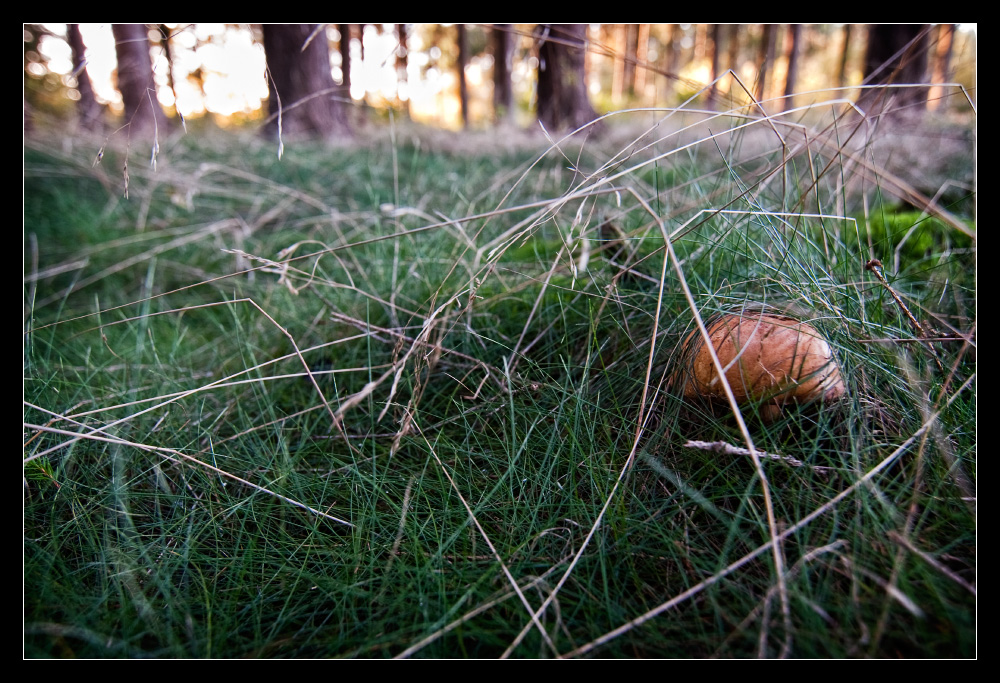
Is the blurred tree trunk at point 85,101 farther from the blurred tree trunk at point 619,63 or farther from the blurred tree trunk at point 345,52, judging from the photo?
the blurred tree trunk at point 619,63

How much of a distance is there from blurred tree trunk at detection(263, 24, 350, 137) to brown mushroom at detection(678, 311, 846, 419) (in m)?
4.54

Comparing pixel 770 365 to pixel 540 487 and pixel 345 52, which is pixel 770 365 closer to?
pixel 540 487

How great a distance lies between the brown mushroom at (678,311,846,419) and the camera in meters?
0.97

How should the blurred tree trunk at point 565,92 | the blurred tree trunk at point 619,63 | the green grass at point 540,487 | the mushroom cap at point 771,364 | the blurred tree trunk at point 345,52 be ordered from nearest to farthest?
the green grass at point 540,487, the mushroom cap at point 771,364, the blurred tree trunk at point 565,92, the blurred tree trunk at point 345,52, the blurred tree trunk at point 619,63

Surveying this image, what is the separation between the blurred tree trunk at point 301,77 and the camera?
461 cm

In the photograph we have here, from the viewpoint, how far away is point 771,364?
98 centimetres

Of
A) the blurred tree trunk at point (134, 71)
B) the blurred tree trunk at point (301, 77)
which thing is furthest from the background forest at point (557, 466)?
the blurred tree trunk at point (134, 71)

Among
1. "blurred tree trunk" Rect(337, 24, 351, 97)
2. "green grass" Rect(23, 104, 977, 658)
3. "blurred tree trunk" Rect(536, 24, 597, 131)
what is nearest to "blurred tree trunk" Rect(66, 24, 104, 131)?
"blurred tree trunk" Rect(536, 24, 597, 131)

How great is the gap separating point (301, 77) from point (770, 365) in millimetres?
4942

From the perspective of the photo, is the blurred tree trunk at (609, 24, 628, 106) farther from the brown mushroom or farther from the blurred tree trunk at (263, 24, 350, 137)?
the brown mushroom

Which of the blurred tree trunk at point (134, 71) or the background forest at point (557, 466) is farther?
the blurred tree trunk at point (134, 71)

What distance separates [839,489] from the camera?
3.08ft

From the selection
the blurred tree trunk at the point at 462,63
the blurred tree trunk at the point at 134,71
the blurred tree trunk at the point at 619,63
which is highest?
the blurred tree trunk at the point at 619,63
